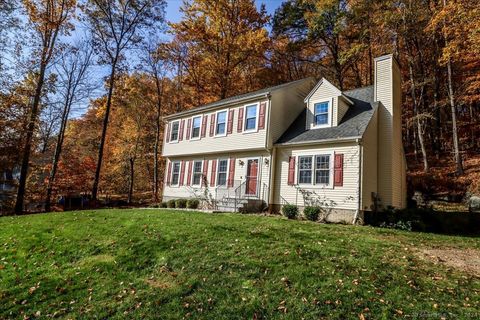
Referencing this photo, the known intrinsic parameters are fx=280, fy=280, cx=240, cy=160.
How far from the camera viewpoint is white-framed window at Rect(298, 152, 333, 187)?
12.3 m

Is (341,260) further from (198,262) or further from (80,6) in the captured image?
(80,6)

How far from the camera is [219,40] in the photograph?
82.5 feet

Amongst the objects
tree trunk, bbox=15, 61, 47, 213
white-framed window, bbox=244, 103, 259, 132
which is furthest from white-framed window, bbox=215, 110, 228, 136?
tree trunk, bbox=15, 61, 47, 213

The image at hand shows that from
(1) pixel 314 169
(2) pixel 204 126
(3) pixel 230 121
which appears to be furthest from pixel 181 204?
(1) pixel 314 169

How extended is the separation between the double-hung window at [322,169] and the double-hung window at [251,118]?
3943mm

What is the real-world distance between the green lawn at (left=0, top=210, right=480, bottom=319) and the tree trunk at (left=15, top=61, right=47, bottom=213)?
879 cm

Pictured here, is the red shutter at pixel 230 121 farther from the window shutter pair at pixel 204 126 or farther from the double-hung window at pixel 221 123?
the window shutter pair at pixel 204 126

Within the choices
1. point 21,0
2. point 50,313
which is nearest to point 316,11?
point 21,0

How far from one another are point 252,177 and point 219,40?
15.8 metres

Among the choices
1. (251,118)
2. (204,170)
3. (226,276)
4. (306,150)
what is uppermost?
(251,118)

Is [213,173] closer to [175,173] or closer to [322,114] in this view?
[175,173]

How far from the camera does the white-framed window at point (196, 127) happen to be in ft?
59.1

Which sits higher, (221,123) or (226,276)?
(221,123)

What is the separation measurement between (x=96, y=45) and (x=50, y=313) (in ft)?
69.4
